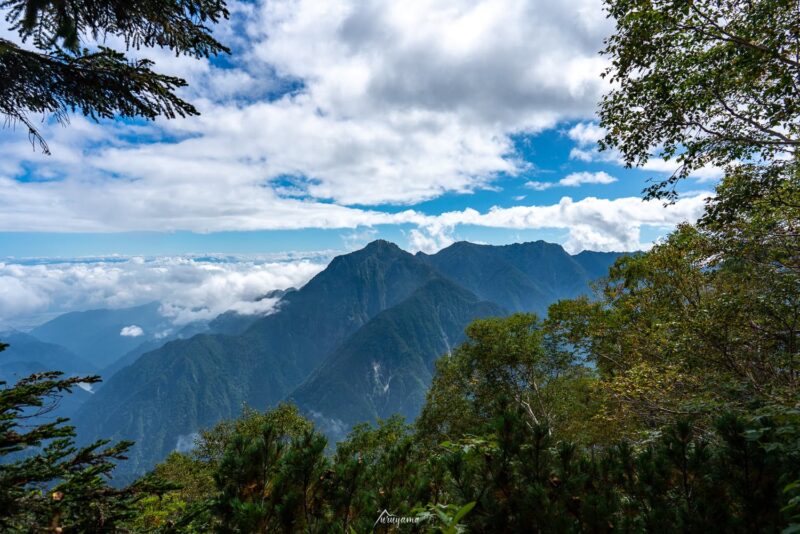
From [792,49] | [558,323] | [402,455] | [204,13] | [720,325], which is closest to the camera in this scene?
[402,455]

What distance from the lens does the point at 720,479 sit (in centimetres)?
344

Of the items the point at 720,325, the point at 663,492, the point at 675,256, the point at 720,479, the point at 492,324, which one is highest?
the point at 675,256

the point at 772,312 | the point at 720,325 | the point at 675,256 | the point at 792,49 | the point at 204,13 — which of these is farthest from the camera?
the point at 675,256

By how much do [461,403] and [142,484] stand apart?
2267 centimetres

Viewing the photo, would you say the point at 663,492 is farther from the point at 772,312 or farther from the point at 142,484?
the point at 772,312

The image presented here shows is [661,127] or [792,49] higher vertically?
[792,49]

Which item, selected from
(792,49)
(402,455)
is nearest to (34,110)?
(402,455)

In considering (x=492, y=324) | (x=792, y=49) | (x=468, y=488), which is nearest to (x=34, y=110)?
(x=468, y=488)

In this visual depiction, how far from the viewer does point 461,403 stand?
24.1m

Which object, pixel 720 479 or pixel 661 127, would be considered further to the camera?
pixel 661 127

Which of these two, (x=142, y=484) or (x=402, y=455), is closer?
(x=142, y=484)

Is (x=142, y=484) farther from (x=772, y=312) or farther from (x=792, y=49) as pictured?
(x=772, y=312)

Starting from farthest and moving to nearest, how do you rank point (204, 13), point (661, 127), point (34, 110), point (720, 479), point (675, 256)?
1. point (675, 256)
2. point (661, 127)
3. point (204, 13)
4. point (34, 110)
5. point (720, 479)

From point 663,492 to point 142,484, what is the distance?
5324 mm
